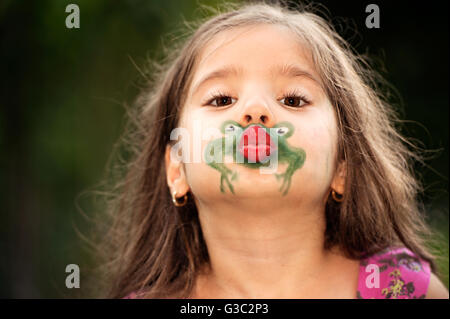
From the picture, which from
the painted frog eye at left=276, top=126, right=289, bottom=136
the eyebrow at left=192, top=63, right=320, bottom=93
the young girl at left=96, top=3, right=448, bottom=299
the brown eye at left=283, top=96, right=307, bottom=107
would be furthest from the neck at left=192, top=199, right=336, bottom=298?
the eyebrow at left=192, top=63, right=320, bottom=93

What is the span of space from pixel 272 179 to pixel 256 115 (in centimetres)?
22

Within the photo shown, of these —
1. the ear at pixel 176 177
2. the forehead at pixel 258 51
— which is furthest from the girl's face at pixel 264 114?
the ear at pixel 176 177

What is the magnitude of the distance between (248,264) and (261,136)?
53 centimetres

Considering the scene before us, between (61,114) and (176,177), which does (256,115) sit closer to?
(176,177)

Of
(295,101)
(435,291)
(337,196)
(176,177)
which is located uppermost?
(295,101)

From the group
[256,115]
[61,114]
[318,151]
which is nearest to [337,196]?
[318,151]

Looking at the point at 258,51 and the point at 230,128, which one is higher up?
the point at 258,51

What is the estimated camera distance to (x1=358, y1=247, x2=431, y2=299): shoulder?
2.01 metres

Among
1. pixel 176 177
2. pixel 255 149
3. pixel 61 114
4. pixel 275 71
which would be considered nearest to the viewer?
pixel 255 149

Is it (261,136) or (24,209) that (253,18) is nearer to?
(261,136)

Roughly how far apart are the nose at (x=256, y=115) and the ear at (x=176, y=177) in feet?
1.41

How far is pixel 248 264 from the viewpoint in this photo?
6.66ft

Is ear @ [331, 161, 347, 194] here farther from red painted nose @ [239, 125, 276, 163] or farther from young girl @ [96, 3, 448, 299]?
red painted nose @ [239, 125, 276, 163]

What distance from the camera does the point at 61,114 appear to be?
11.6ft
